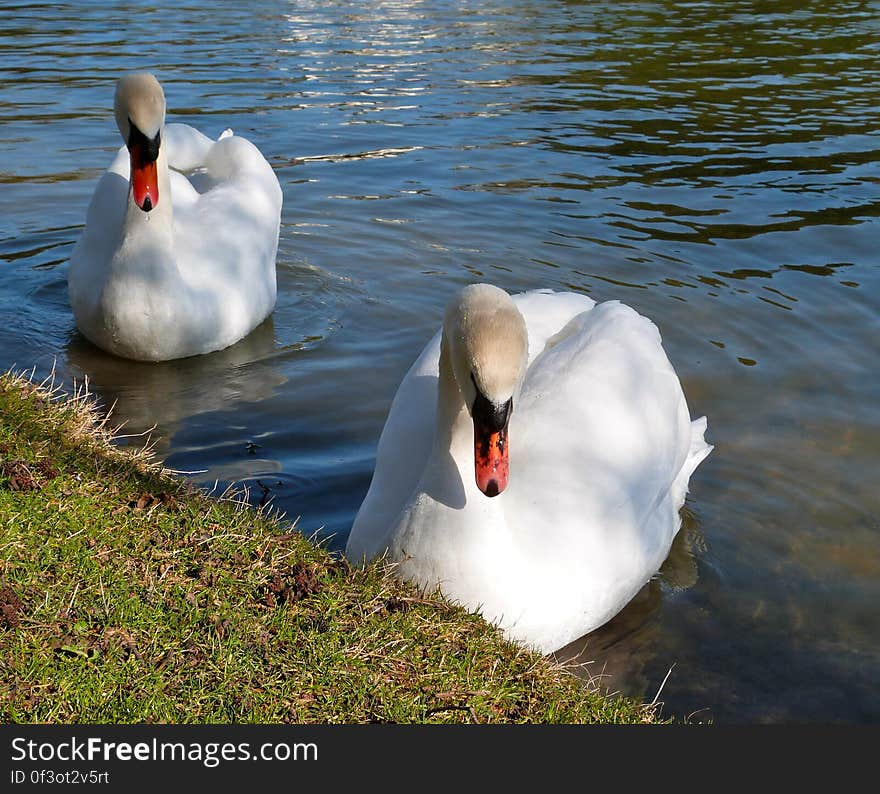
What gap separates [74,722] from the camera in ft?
11.0

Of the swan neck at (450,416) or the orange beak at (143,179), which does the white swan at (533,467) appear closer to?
the swan neck at (450,416)

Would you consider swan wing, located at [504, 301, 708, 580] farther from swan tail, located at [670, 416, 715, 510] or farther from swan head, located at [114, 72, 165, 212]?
swan head, located at [114, 72, 165, 212]

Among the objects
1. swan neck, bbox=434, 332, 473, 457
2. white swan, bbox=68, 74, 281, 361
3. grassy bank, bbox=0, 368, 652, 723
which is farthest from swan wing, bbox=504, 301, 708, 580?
white swan, bbox=68, 74, 281, 361

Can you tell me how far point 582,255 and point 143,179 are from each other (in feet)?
11.3

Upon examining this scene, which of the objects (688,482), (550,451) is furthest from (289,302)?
(550,451)

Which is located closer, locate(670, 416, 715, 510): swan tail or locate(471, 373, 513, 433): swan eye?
locate(471, 373, 513, 433): swan eye

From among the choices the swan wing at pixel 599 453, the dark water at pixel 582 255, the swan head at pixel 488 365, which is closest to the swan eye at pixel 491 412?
the swan head at pixel 488 365

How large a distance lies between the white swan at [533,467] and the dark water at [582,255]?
1.36 ft

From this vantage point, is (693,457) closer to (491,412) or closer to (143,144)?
(491,412)

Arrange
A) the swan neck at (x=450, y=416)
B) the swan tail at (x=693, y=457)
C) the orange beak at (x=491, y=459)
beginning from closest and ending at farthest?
the orange beak at (x=491, y=459)
the swan neck at (x=450, y=416)
the swan tail at (x=693, y=457)

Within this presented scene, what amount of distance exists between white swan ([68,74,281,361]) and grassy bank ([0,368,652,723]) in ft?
8.76

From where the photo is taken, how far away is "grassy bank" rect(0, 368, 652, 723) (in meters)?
3.51

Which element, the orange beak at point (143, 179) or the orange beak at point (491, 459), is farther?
the orange beak at point (143, 179)

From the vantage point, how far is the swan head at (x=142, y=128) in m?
7.11
